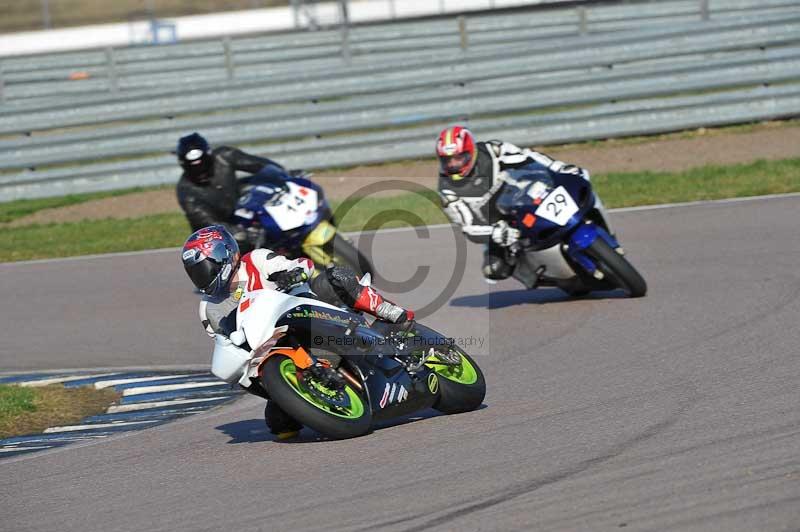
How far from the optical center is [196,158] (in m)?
11.4

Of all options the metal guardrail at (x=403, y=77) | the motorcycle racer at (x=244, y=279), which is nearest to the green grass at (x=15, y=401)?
the motorcycle racer at (x=244, y=279)

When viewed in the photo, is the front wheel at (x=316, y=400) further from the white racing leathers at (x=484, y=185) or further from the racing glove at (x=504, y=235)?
the white racing leathers at (x=484, y=185)

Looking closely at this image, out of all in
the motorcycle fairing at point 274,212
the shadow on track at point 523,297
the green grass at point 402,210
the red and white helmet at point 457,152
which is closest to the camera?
the red and white helmet at point 457,152

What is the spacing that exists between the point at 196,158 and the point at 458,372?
5.42m

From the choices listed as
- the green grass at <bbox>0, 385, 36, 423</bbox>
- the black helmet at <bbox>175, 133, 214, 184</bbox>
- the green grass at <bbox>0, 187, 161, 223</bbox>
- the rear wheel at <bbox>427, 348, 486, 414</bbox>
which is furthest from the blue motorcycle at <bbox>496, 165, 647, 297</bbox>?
the green grass at <bbox>0, 187, 161, 223</bbox>

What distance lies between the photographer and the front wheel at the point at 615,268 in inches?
368

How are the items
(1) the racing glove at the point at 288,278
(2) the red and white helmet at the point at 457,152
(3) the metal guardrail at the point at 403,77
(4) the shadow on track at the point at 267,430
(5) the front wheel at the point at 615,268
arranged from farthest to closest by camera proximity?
1. (3) the metal guardrail at the point at 403,77
2. (2) the red and white helmet at the point at 457,152
3. (5) the front wheel at the point at 615,268
4. (4) the shadow on track at the point at 267,430
5. (1) the racing glove at the point at 288,278

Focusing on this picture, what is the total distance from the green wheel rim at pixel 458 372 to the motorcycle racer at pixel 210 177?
4.92m

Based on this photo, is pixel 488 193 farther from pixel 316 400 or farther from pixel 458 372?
pixel 316 400

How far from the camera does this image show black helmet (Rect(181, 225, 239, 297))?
6.18 m

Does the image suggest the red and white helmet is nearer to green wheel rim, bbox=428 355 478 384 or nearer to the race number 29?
the race number 29

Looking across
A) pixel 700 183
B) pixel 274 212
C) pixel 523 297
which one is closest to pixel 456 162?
pixel 523 297

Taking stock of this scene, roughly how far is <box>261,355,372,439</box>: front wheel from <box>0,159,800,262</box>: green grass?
25.9 ft

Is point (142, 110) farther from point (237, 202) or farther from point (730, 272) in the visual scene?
point (730, 272)
